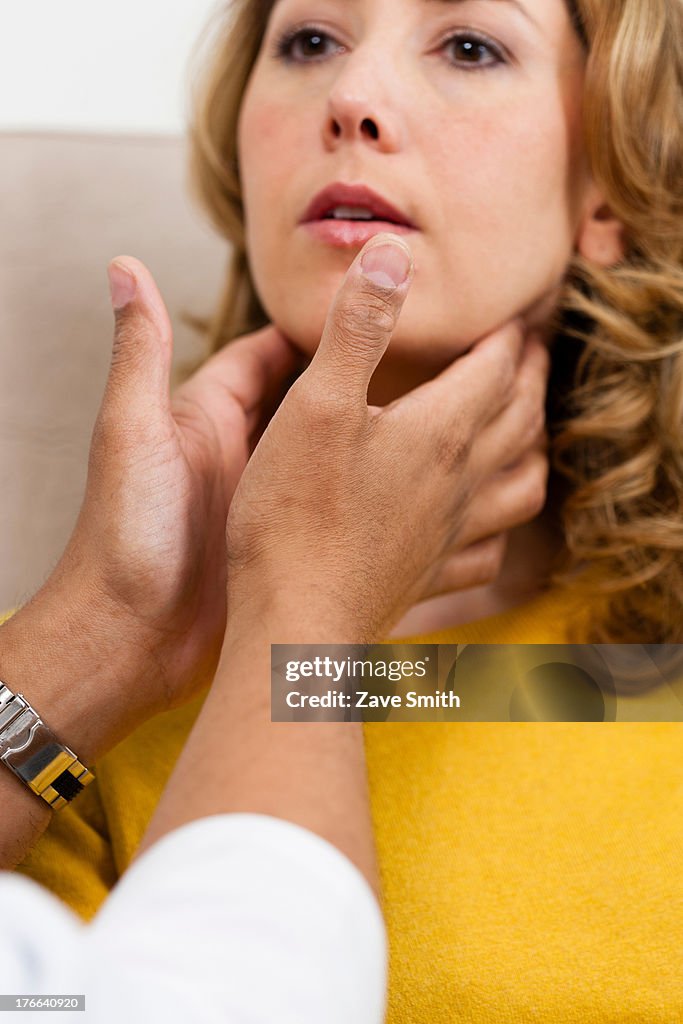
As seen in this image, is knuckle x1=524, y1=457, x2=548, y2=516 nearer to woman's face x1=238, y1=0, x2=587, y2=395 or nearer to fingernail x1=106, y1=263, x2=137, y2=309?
woman's face x1=238, y1=0, x2=587, y2=395

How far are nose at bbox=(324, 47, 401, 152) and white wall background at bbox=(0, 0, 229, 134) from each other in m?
0.63

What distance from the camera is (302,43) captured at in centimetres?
112

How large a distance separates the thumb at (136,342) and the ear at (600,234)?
56cm

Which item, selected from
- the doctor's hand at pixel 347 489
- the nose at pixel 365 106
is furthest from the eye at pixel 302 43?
the doctor's hand at pixel 347 489

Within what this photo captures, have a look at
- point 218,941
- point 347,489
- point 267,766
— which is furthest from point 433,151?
point 218,941

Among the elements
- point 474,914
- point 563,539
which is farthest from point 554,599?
point 474,914

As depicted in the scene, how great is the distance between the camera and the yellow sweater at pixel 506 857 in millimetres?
815

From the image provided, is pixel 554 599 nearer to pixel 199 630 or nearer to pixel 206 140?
pixel 199 630

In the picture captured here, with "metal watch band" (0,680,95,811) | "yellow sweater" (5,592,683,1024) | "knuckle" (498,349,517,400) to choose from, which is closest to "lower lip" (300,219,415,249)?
"knuckle" (498,349,517,400)

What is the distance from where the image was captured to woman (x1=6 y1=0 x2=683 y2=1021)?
2.82 feet

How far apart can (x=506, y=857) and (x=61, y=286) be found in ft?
3.08

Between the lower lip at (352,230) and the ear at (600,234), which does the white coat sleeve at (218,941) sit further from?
the ear at (600,234)

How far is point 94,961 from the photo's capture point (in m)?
0.49

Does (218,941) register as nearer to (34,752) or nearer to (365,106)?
(34,752)
